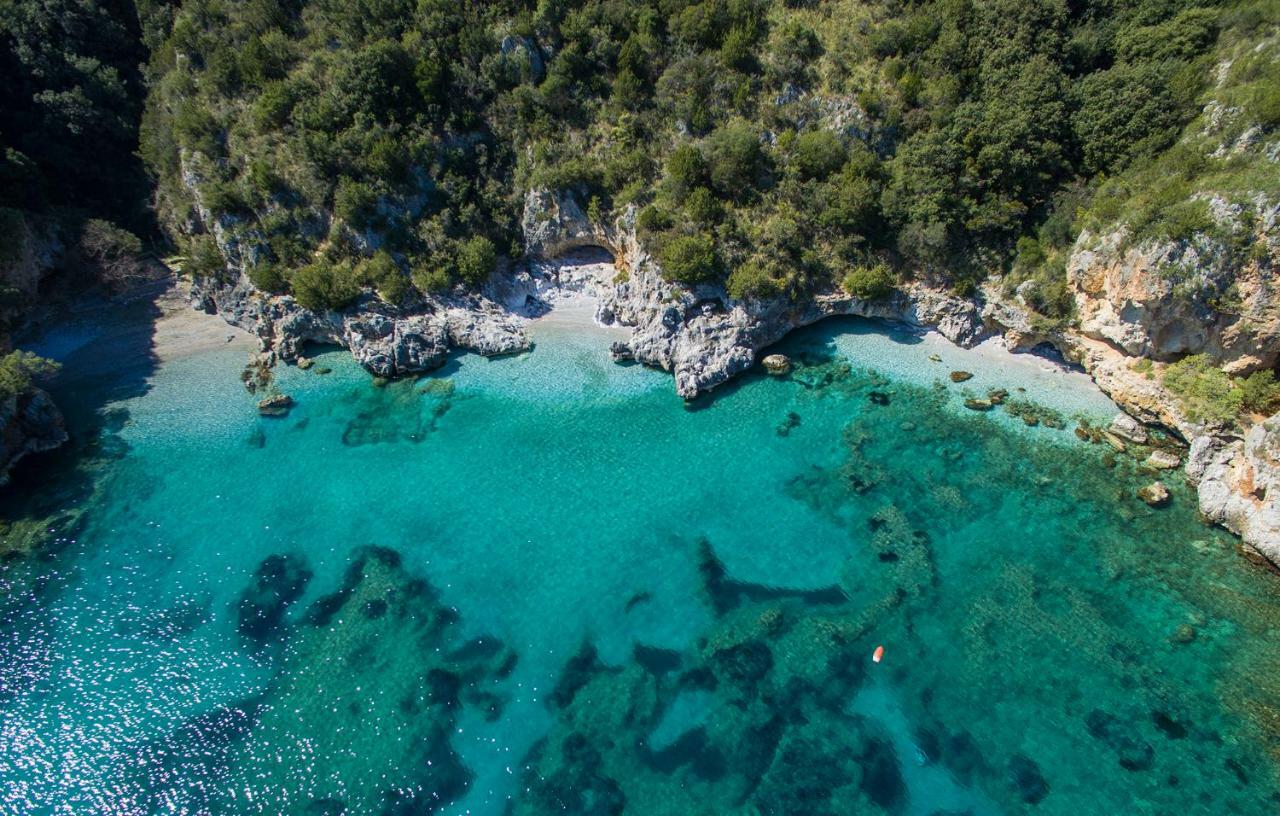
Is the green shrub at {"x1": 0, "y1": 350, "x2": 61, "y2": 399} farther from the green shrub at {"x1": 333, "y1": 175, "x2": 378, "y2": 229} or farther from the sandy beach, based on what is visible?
the green shrub at {"x1": 333, "y1": 175, "x2": 378, "y2": 229}

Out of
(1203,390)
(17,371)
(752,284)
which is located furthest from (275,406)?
(1203,390)

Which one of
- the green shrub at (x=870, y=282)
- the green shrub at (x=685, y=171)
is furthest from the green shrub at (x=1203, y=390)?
the green shrub at (x=685, y=171)

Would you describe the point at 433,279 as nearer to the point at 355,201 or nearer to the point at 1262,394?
the point at 355,201

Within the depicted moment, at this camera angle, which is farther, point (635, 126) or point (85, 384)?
point (635, 126)

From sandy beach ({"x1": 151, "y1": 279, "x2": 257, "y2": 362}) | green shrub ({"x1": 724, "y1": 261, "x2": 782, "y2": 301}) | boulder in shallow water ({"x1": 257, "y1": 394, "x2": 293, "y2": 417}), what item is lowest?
boulder in shallow water ({"x1": 257, "y1": 394, "x2": 293, "y2": 417})

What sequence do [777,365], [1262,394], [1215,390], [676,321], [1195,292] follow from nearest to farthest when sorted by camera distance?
[1262,394], [1195,292], [1215,390], [777,365], [676,321]

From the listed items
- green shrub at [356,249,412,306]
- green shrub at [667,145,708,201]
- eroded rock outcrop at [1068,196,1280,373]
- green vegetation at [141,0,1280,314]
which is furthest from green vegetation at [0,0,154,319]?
eroded rock outcrop at [1068,196,1280,373]
